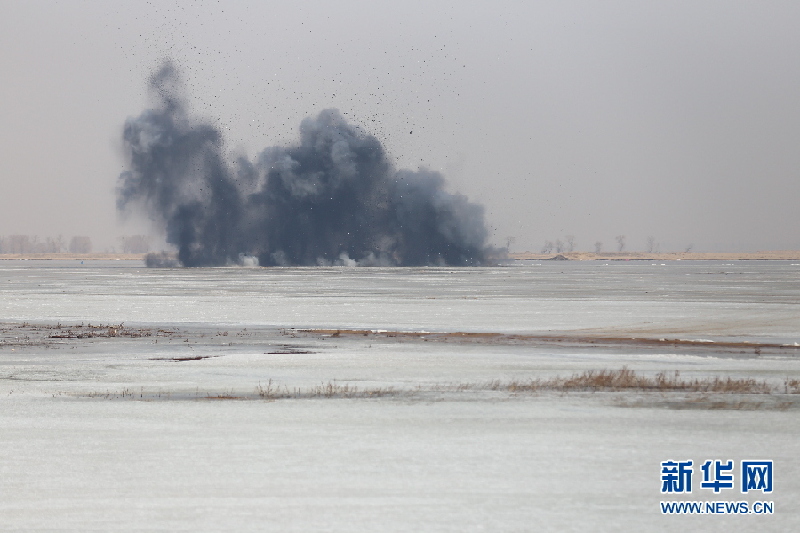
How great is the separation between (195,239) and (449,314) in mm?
156951

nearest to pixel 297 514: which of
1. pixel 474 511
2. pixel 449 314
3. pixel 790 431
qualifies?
pixel 474 511

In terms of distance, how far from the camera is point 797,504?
1084 centimetres

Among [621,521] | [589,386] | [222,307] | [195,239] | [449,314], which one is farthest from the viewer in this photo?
[195,239]

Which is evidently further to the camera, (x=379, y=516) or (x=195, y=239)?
(x=195, y=239)

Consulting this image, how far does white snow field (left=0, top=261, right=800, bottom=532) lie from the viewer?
1057cm

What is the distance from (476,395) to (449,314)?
90.4ft

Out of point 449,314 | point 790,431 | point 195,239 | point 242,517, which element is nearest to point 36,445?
point 242,517

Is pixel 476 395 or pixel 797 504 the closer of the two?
pixel 797 504

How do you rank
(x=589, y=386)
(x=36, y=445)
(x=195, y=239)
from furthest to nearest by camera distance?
(x=195, y=239) < (x=589, y=386) < (x=36, y=445)

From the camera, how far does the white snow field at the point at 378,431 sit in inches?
416

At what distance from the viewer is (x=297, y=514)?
10383 millimetres

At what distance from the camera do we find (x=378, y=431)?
50.0ft

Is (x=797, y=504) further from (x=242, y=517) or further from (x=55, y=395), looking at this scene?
(x=55, y=395)

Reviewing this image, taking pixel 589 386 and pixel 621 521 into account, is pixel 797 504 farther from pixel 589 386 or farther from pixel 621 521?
pixel 589 386
